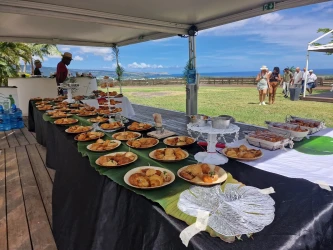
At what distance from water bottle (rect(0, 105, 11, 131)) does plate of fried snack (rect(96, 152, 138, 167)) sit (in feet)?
14.4

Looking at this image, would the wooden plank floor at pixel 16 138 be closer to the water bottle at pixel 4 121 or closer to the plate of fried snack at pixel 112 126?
the water bottle at pixel 4 121

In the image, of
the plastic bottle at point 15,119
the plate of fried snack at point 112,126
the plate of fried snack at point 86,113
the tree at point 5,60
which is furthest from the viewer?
the tree at point 5,60

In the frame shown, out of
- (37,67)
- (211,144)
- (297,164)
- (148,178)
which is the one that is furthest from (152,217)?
(37,67)

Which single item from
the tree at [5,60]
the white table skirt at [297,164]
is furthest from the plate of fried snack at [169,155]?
the tree at [5,60]

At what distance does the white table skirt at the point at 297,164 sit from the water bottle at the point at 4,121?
16.5 feet

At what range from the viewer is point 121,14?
366cm

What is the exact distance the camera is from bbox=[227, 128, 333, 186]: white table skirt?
106 centimetres

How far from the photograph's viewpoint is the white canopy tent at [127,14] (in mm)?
3012

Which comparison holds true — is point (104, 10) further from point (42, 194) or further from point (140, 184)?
point (140, 184)

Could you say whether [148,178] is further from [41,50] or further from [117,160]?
[41,50]

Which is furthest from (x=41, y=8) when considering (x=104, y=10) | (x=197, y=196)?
(x=197, y=196)

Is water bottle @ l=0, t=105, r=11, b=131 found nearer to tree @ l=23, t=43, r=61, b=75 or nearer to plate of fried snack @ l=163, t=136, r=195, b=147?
plate of fried snack @ l=163, t=136, r=195, b=147

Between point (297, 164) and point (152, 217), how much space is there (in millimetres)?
887

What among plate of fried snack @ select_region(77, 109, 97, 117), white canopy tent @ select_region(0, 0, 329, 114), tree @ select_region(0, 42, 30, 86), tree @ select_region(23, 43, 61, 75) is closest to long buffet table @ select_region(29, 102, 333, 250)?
plate of fried snack @ select_region(77, 109, 97, 117)
